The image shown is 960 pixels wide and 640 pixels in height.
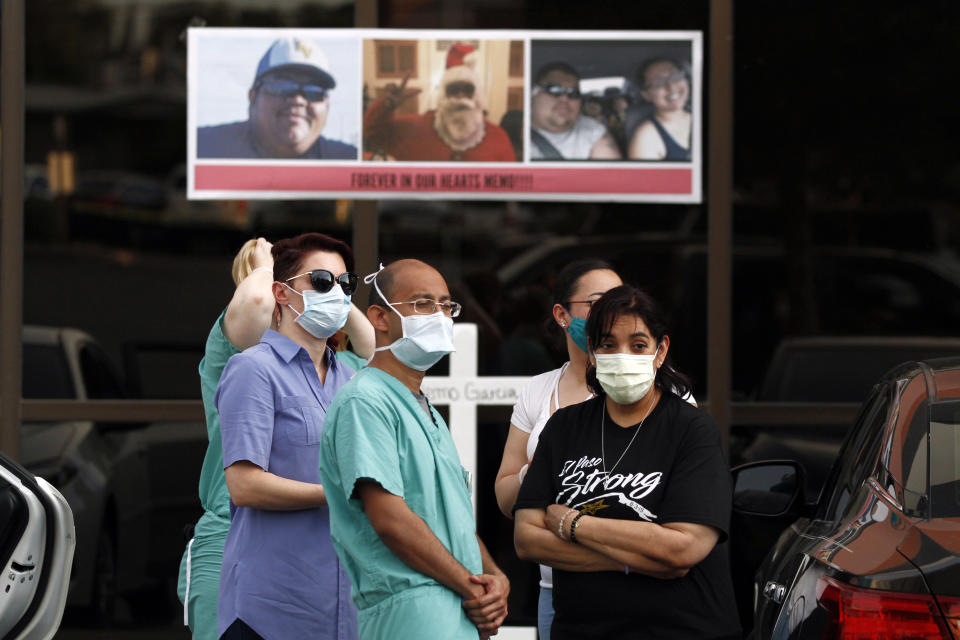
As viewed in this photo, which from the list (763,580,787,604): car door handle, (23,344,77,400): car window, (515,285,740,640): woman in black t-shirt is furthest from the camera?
(23,344,77,400): car window

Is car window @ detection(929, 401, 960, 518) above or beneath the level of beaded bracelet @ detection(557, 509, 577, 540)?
above

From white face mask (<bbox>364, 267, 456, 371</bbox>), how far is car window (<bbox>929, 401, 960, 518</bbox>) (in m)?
1.25

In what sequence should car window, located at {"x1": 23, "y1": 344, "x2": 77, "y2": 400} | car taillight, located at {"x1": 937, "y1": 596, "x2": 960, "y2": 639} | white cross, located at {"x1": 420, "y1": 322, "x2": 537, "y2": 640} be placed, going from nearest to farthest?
1. car taillight, located at {"x1": 937, "y1": 596, "x2": 960, "y2": 639}
2. white cross, located at {"x1": 420, "y1": 322, "x2": 537, "y2": 640}
3. car window, located at {"x1": 23, "y1": 344, "x2": 77, "y2": 400}

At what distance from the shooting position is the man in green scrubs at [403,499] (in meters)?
3.29

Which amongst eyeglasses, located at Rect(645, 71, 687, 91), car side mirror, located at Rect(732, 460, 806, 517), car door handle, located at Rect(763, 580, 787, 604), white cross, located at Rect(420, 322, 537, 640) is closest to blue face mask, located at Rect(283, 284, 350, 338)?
car side mirror, located at Rect(732, 460, 806, 517)

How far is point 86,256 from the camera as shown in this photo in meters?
6.36

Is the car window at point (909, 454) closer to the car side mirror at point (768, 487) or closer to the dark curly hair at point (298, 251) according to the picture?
the car side mirror at point (768, 487)

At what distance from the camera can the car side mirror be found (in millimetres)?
4266

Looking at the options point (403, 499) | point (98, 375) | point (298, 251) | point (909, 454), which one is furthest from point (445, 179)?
point (909, 454)

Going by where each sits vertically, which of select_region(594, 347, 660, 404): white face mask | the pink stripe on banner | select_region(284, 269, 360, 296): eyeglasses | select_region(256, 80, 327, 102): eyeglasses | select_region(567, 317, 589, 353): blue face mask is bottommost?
→ select_region(594, 347, 660, 404): white face mask

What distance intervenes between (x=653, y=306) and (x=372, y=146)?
280 centimetres

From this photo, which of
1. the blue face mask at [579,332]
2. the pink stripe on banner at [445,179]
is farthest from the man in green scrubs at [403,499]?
the pink stripe on banner at [445,179]

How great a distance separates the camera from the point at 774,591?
12.3 feet

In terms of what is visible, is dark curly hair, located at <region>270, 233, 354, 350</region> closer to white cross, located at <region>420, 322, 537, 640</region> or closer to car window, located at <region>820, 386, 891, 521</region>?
car window, located at <region>820, 386, 891, 521</region>
